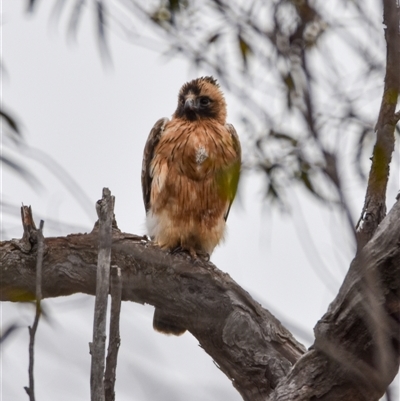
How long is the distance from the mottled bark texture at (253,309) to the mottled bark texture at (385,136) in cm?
14

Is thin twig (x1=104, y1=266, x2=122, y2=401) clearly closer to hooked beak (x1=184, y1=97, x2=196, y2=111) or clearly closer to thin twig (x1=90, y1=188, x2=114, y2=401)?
thin twig (x1=90, y1=188, x2=114, y2=401)

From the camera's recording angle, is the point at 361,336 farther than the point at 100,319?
Yes

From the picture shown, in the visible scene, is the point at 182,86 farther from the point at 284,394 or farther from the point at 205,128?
the point at 284,394

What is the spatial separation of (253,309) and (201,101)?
2029mm

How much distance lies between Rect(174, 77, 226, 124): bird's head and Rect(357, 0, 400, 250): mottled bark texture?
2.74m

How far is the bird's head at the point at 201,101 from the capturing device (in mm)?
5207

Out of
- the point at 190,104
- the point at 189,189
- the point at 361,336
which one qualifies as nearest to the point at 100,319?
the point at 361,336

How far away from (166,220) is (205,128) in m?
0.74

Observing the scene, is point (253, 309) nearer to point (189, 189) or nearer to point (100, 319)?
point (189, 189)

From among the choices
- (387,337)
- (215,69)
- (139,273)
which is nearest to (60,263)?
(139,273)

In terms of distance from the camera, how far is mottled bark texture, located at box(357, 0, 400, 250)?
156 cm

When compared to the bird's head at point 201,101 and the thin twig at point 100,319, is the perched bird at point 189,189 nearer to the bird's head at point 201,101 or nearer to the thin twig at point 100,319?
the bird's head at point 201,101

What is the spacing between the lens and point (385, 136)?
221 centimetres

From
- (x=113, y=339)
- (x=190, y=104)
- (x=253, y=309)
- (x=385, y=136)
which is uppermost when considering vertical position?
(x=190, y=104)
